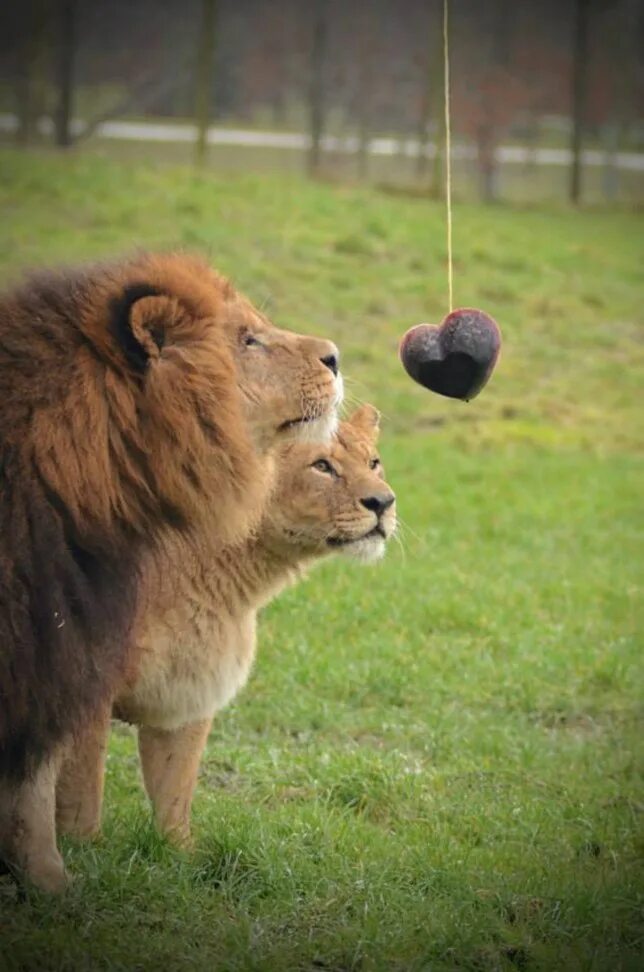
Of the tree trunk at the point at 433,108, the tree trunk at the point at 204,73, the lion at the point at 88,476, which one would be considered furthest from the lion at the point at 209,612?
the tree trunk at the point at 433,108

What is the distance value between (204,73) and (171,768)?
55.6 feet

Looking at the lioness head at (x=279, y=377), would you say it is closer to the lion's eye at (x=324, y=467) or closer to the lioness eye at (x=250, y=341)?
the lioness eye at (x=250, y=341)

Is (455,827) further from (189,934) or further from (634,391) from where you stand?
(634,391)

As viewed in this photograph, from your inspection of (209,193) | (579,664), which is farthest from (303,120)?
(579,664)

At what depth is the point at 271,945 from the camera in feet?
13.7

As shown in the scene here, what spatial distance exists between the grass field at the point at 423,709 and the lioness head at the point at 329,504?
26.1 inches

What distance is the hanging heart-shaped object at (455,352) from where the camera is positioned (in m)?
5.09

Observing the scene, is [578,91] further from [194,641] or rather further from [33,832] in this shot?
[33,832]

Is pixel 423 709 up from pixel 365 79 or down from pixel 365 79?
down

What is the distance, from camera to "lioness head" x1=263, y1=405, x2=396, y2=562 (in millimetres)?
5688

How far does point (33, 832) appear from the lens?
4.32m

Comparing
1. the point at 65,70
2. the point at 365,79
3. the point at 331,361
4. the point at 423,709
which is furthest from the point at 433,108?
the point at 331,361

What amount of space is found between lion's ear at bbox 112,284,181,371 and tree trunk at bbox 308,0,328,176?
1947cm

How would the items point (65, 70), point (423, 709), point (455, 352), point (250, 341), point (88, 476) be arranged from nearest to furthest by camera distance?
point (88, 476), point (250, 341), point (455, 352), point (423, 709), point (65, 70)
